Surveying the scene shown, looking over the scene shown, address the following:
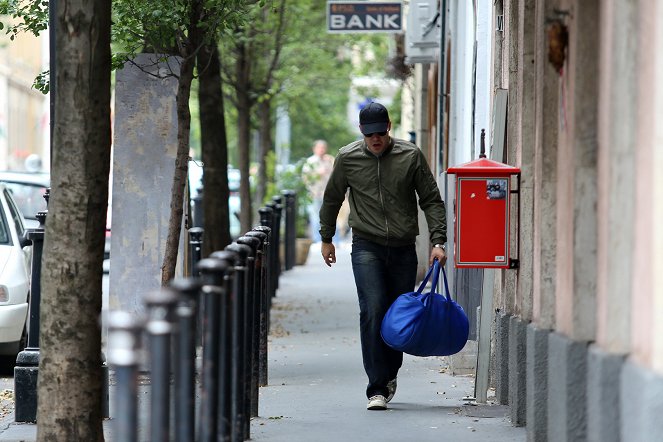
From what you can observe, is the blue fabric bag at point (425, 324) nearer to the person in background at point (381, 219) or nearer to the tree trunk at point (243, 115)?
the person in background at point (381, 219)

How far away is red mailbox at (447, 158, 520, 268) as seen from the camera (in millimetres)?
8594

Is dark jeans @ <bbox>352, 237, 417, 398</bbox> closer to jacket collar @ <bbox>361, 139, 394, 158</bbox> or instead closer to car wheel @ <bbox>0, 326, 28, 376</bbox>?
jacket collar @ <bbox>361, 139, 394, 158</bbox>

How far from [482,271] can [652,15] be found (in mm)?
4779

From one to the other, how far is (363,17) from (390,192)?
25.2ft

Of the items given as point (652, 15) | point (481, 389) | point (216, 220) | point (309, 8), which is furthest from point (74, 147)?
point (309, 8)

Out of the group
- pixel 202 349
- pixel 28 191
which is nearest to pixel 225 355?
pixel 202 349

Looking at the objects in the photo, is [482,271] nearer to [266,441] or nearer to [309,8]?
[266,441]

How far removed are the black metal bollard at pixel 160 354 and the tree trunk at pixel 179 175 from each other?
582 centimetres

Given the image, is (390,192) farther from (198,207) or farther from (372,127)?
(198,207)

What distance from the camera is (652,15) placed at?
5184mm

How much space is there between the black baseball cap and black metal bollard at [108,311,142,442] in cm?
507

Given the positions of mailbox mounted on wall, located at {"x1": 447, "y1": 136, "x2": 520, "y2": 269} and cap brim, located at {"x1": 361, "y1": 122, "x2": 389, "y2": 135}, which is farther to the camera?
cap brim, located at {"x1": 361, "y1": 122, "x2": 389, "y2": 135}

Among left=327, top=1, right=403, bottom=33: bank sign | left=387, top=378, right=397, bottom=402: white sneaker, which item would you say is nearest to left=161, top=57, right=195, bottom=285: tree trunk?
left=387, top=378, right=397, bottom=402: white sneaker

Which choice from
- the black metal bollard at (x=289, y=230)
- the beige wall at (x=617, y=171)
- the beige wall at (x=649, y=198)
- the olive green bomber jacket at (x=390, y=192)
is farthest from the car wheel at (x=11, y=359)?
the black metal bollard at (x=289, y=230)
